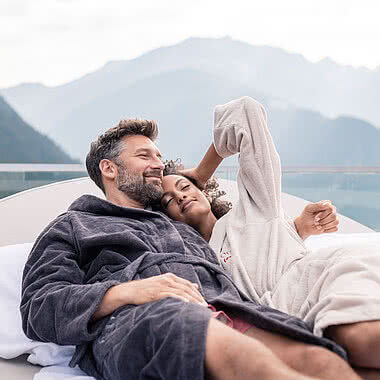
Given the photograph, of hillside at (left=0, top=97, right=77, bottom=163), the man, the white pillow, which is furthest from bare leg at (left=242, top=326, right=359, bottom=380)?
hillside at (left=0, top=97, right=77, bottom=163)

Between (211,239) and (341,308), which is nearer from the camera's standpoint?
(341,308)

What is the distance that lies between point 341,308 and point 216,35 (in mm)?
5520

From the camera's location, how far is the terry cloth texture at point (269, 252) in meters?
1.30

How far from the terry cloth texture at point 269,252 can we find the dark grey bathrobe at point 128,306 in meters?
0.10

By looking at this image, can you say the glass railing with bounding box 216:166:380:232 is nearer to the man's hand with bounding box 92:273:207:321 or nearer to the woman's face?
the woman's face

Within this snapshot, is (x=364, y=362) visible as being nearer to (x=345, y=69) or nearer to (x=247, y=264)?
(x=247, y=264)

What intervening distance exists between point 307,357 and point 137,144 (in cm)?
102

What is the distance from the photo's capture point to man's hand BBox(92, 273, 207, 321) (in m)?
1.23

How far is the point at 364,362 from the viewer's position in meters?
1.17

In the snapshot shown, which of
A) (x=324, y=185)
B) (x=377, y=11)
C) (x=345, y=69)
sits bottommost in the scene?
(x=324, y=185)

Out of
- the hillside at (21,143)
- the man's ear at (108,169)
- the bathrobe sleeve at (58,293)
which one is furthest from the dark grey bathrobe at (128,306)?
the hillside at (21,143)

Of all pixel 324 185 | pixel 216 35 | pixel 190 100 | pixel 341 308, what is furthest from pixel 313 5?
pixel 341 308

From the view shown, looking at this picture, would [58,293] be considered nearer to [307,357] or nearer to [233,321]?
[233,321]

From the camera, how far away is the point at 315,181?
3.71 metres
